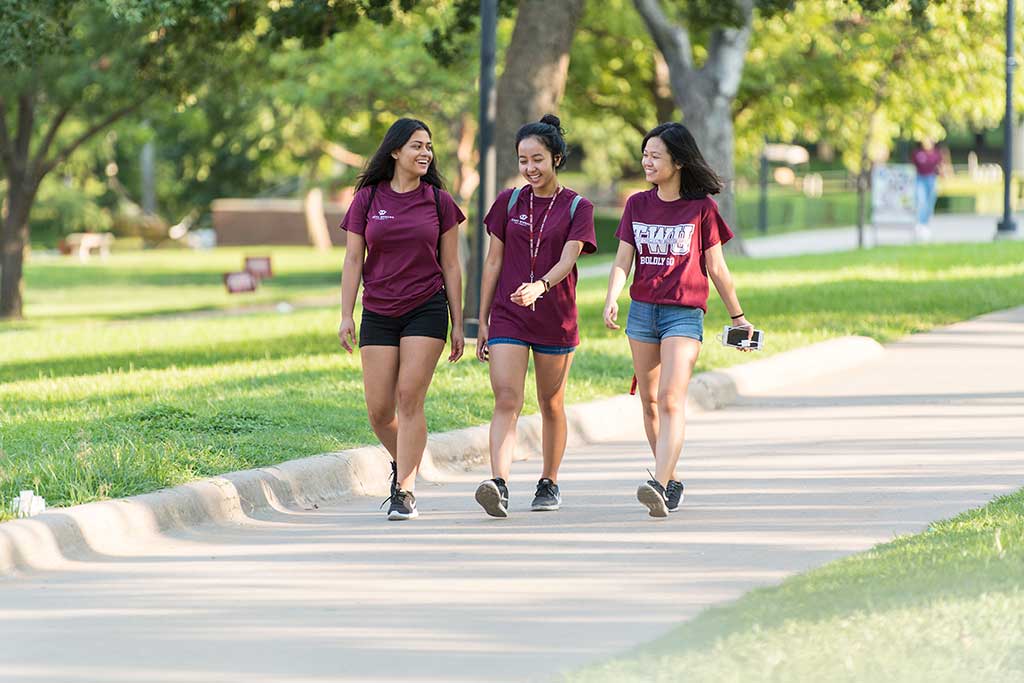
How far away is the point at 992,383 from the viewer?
13.1 metres

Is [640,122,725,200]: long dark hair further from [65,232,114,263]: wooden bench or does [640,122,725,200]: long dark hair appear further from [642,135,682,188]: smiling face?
[65,232,114,263]: wooden bench

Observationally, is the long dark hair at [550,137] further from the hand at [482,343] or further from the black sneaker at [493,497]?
the black sneaker at [493,497]

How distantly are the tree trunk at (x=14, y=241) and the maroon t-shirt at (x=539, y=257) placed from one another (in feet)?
68.8

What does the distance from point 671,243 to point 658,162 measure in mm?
370

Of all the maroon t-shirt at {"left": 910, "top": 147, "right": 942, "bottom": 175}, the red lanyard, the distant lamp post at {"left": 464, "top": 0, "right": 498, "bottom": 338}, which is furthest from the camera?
the maroon t-shirt at {"left": 910, "top": 147, "right": 942, "bottom": 175}

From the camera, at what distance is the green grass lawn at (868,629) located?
16.7ft

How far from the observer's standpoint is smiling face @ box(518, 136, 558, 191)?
796 centimetres

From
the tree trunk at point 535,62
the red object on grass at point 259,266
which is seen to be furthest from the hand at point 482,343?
the red object on grass at point 259,266

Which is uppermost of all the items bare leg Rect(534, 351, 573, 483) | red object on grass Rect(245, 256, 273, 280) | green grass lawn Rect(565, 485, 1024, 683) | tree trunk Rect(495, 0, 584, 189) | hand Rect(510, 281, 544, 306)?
tree trunk Rect(495, 0, 584, 189)

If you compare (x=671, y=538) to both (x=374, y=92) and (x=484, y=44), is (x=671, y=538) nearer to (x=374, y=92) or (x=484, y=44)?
(x=484, y=44)

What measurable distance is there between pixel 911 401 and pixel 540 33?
6.62 m

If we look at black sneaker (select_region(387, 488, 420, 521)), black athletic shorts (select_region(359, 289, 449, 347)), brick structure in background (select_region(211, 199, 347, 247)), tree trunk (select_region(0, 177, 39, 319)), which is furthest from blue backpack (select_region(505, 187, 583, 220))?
brick structure in background (select_region(211, 199, 347, 247))

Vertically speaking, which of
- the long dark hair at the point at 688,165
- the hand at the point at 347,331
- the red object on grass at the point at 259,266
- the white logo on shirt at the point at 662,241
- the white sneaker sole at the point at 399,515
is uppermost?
the long dark hair at the point at 688,165

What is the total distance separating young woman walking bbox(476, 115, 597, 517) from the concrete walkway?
518mm
